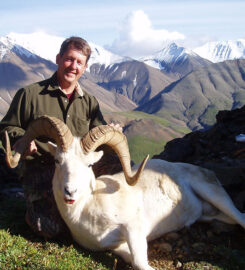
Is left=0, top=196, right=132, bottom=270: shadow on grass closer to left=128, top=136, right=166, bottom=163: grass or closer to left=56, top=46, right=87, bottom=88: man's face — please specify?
left=56, top=46, right=87, bottom=88: man's face

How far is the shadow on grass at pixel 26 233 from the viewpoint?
267 inches

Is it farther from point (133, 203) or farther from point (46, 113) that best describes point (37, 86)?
point (133, 203)

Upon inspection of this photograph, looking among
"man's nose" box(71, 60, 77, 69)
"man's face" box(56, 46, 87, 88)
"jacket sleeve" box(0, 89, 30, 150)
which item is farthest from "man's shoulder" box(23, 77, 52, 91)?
"man's nose" box(71, 60, 77, 69)

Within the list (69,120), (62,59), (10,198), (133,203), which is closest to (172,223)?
(133,203)

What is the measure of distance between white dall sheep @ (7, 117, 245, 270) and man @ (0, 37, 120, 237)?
2.54ft

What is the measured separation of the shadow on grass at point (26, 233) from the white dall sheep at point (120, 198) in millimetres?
160

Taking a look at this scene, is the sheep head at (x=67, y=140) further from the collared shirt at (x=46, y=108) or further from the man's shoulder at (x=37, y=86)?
the man's shoulder at (x=37, y=86)

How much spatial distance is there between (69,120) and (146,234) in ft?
10.2

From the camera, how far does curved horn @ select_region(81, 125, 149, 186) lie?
22.1ft

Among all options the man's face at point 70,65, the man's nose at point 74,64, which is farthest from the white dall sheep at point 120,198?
the man's nose at point 74,64

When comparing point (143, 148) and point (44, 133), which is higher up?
point (44, 133)

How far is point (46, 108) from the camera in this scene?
314 inches

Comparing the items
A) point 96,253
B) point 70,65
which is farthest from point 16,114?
point 96,253

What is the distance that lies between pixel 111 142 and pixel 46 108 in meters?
1.84
